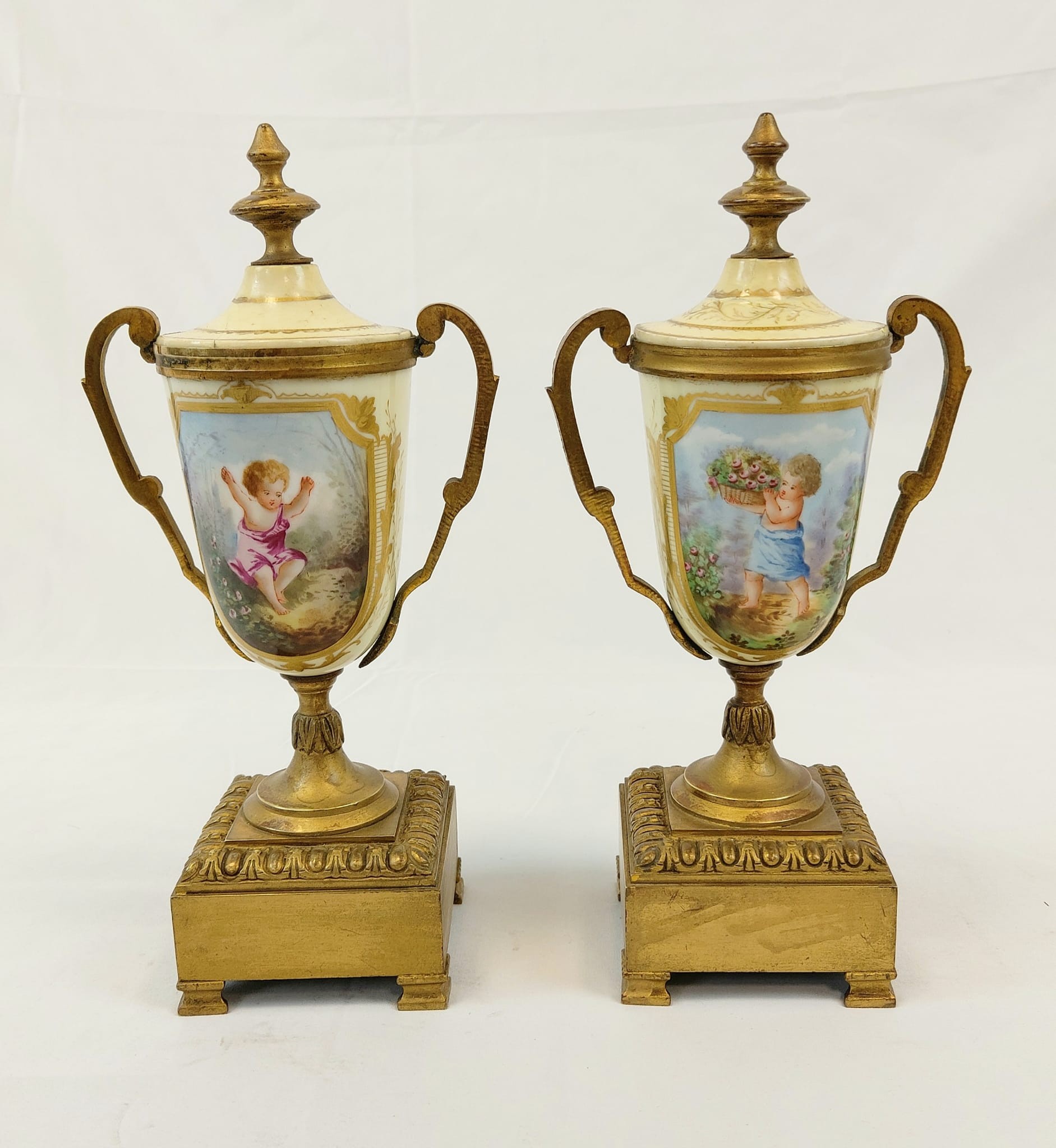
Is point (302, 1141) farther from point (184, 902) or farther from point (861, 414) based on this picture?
point (861, 414)

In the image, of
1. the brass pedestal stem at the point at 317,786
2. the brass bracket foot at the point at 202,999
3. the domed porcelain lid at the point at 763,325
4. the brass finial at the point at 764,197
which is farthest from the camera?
the brass pedestal stem at the point at 317,786

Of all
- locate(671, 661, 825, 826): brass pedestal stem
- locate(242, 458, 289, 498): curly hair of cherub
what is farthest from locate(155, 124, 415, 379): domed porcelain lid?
locate(671, 661, 825, 826): brass pedestal stem

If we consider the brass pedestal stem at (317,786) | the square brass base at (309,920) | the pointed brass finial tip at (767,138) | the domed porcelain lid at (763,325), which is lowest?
the square brass base at (309,920)

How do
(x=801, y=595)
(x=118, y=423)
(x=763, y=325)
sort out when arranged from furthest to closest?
1. (x=118, y=423)
2. (x=801, y=595)
3. (x=763, y=325)

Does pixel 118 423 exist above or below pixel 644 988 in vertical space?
above

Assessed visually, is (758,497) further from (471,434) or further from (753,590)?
(471,434)

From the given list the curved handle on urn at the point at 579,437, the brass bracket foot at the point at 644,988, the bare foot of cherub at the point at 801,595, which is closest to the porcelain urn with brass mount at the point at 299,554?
the curved handle on urn at the point at 579,437

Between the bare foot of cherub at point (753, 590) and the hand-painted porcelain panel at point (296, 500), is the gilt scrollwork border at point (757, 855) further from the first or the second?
the hand-painted porcelain panel at point (296, 500)

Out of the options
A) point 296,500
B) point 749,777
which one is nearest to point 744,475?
point 749,777
